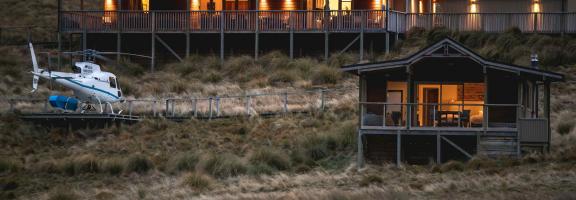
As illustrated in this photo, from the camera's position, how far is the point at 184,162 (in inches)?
1340

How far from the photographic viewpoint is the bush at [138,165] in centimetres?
3394

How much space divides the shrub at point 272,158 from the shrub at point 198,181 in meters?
3.06

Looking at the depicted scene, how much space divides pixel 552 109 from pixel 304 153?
10256mm

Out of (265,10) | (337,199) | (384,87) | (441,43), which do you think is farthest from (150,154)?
(265,10)

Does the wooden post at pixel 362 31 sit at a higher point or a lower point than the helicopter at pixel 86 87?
higher

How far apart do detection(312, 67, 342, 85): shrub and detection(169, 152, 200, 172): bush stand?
12143mm

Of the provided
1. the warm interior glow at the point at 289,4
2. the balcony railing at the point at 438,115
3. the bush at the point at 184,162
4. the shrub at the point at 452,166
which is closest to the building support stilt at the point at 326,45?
the warm interior glow at the point at 289,4

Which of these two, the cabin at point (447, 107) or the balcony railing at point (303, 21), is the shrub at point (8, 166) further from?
the balcony railing at point (303, 21)

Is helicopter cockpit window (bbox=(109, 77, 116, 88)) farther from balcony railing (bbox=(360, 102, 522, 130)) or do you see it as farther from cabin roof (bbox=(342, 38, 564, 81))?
cabin roof (bbox=(342, 38, 564, 81))

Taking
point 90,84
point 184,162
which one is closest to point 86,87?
point 90,84

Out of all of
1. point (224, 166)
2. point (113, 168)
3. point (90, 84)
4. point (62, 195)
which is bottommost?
point (62, 195)

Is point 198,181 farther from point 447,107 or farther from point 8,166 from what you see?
point 447,107

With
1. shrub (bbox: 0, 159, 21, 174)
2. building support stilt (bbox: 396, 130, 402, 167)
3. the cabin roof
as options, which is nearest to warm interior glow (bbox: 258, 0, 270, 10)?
the cabin roof

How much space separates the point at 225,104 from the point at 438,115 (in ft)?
36.3
